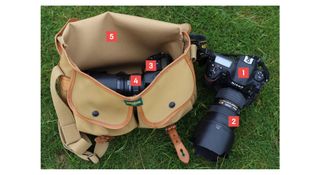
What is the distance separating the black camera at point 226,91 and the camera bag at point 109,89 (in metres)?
0.13

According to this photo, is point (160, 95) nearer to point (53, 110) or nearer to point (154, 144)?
point (154, 144)

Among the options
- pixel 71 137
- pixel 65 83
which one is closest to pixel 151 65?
pixel 65 83

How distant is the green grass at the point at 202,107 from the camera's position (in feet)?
7.69

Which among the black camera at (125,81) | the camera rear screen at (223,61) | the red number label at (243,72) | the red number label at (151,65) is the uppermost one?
the camera rear screen at (223,61)

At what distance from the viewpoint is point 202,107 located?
236 cm

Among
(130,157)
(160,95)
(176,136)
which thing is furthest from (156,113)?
(130,157)

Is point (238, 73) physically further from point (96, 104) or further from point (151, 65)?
point (96, 104)

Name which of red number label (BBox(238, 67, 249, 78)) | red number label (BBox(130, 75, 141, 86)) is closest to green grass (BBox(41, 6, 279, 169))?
red number label (BBox(238, 67, 249, 78))

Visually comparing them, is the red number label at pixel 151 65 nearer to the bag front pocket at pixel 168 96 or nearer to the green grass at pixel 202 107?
the bag front pocket at pixel 168 96

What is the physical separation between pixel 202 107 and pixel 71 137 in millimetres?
729

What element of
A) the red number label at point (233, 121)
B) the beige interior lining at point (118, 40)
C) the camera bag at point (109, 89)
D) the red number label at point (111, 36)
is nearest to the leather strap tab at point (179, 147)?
the camera bag at point (109, 89)

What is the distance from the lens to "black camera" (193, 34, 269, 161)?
2.08m

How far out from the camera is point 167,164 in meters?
2.34

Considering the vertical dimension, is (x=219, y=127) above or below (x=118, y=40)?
below
